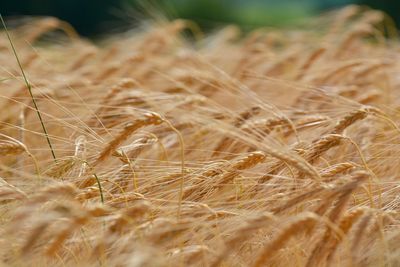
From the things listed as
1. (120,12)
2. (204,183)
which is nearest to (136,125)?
(204,183)

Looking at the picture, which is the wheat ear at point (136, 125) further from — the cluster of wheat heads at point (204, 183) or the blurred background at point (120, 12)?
the blurred background at point (120, 12)

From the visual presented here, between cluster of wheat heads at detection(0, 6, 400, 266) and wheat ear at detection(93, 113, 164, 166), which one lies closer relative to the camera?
cluster of wheat heads at detection(0, 6, 400, 266)

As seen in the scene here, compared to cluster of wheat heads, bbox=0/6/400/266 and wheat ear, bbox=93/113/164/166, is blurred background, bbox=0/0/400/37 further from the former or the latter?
wheat ear, bbox=93/113/164/166

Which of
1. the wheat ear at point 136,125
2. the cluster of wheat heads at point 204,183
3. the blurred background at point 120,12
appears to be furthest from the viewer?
the blurred background at point 120,12

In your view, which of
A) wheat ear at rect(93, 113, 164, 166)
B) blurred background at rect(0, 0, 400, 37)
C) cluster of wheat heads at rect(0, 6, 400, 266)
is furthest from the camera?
blurred background at rect(0, 0, 400, 37)

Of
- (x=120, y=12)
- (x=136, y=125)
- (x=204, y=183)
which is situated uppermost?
(x=136, y=125)

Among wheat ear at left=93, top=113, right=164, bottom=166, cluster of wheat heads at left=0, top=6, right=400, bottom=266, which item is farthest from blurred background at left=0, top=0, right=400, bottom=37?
wheat ear at left=93, top=113, right=164, bottom=166

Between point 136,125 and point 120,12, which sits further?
point 120,12

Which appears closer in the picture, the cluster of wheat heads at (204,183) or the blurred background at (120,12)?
the cluster of wheat heads at (204,183)

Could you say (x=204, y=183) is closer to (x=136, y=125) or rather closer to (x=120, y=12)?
(x=136, y=125)

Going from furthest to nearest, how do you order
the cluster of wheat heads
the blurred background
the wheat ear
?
the blurred background, the wheat ear, the cluster of wheat heads

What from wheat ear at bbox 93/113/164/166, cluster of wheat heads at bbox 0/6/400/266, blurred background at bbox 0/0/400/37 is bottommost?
blurred background at bbox 0/0/400/37

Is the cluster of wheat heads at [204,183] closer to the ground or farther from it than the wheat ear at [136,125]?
closer to the ground

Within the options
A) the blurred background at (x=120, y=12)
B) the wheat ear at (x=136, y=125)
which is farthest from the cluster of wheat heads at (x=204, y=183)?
the blurred background at (x=120, y=12)
